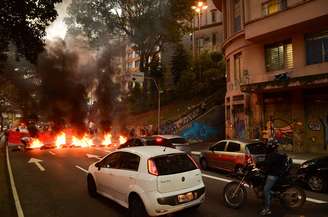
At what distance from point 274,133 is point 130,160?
14785 millimetres

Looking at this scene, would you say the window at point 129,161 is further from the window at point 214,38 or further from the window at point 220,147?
the window at point 214,38

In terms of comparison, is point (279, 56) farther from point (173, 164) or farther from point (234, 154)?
point (173, 164)

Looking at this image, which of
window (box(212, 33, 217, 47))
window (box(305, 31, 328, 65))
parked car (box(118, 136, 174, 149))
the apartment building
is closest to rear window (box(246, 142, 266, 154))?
parked car (box(118, 136, 174, 149))

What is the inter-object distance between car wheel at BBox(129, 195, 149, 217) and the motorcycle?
2.46 metres

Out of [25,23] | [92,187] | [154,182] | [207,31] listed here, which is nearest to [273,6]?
[25,23]

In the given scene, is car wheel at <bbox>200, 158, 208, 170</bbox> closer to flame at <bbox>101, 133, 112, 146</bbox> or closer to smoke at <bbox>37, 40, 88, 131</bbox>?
flame at <bbox>101, 133, 112, 146</bbox>

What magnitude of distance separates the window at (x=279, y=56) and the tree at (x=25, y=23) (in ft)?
46.8

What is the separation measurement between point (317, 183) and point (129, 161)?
615 centimetres

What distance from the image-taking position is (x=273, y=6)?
65.1 ft

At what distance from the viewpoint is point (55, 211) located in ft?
24.2

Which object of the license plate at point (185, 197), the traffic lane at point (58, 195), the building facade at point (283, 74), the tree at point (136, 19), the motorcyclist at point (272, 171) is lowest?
the traffic lane at point (58, 195)

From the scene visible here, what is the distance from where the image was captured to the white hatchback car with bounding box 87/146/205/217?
242 inches

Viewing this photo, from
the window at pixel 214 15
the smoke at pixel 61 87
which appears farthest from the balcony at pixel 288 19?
the window at pixel 214 15

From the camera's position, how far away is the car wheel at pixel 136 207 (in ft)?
20.7
